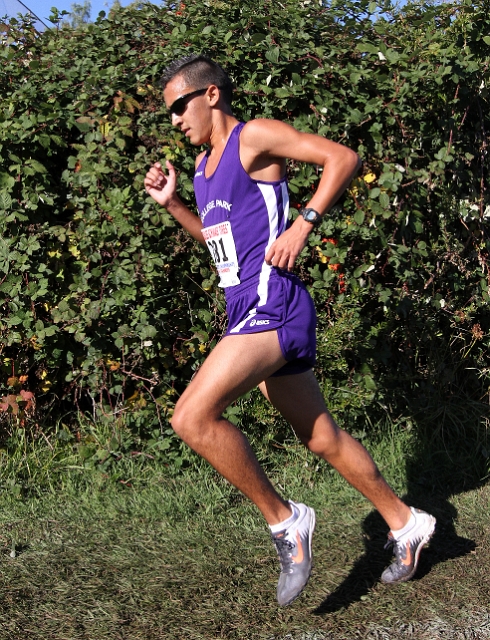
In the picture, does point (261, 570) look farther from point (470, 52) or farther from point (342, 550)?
point (470, 52)

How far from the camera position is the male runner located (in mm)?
3076

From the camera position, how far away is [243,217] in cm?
320

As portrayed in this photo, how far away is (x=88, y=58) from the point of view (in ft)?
15.2

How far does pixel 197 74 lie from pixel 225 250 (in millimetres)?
683

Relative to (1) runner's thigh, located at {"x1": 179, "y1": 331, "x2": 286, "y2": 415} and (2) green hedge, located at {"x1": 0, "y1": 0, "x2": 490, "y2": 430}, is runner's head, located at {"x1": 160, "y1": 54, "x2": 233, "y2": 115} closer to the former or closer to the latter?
(1) runner's thigh, located at {"x1": 179, "y1": 331, "x2": 286, "y2": 415}

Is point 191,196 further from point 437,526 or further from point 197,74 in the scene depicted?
point 437,526

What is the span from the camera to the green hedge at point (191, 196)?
447 cm

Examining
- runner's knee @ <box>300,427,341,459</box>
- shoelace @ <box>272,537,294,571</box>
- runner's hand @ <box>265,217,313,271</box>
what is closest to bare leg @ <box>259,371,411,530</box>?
runner's knee @ <box>300,427,341,459</box>

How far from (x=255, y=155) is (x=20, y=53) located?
2252mm

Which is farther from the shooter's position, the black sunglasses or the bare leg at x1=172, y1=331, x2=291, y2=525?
the black sunglasses

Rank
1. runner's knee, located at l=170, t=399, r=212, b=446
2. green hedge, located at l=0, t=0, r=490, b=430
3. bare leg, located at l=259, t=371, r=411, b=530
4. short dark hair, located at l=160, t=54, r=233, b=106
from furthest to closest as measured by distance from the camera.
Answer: green hedge, located at l=0, t=0, r=490, b=430, bare leg, located at l=259, t=371, r=411, b=530, short dark hair, located at l=160, t=54, r=233, b=106, runner's knee, located at l=170, t=399, r=212, b=446

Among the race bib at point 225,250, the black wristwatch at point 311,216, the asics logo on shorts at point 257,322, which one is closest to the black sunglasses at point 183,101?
the race bib at point 225,250

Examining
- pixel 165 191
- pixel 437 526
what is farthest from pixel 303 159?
pixel 437 526

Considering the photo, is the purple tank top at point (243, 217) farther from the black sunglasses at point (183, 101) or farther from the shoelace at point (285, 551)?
the shoelace at point (285, 551)
